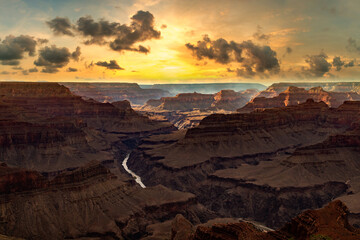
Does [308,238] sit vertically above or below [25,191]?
above

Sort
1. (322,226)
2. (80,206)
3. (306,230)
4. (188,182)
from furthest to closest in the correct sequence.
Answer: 1. (188,182)
2. (80,206)
3. (322,226)
4. (306,230)

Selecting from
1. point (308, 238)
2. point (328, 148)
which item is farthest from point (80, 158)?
point (308, 238)

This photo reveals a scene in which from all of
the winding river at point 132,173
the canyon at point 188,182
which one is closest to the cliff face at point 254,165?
the canyon at point 188,182

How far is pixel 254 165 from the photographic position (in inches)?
5743

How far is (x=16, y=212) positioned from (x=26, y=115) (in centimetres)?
11621

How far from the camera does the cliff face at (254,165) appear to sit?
112 m

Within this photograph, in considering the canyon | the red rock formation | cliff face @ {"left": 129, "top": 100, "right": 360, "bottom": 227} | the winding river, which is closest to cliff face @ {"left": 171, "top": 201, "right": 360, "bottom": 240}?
the red rock formation

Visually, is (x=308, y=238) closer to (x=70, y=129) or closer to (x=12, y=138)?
(x=12, y=138)

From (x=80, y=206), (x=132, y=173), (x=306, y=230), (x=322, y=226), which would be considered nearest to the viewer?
(x=306, y=230)

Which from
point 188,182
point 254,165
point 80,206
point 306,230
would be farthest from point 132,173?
point 306,230

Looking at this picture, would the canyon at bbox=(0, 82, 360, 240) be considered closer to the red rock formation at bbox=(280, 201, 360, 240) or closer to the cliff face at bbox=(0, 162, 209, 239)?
the red rock formation at bbox=(280, 201, 360, 240)

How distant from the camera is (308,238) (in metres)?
38.5

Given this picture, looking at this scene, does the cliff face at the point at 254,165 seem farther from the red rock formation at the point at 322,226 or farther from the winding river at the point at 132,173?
the red rock formation at the point at 322,226

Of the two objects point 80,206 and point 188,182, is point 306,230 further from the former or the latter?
point 188,182
